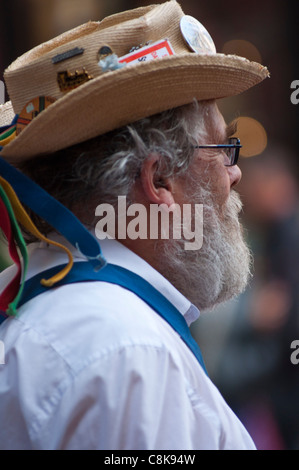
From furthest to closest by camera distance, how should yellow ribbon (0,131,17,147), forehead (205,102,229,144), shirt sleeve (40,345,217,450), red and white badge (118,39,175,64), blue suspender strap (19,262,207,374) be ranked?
1. forehead (205,102,229,144)
2. yellow ribbon (0,131,17,147)
3. red and white badge (118,39,175,64)
4. blue suspender strap (19,262,207,374)
5. shirt sleeve (40,345,217,450)

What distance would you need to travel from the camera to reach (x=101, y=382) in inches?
39.6

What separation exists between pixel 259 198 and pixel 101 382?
2.95 m

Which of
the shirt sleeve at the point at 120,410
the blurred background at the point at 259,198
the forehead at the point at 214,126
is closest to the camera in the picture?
the shirt sleeve at the point at 120,410

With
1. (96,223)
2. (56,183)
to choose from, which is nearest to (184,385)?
(96,223)

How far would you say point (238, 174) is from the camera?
5.64 ft

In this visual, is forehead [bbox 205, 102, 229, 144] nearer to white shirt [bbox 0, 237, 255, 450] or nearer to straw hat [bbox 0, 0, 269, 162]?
straw hat [bbox 0, 0, 269, 162]

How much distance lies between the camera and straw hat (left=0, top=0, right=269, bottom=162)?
1.27 meters

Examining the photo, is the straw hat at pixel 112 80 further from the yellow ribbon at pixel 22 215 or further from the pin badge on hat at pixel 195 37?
the yellow ribbon at pixel 22 215

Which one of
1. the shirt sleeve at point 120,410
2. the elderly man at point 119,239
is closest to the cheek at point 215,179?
the elderly man at point 119,239

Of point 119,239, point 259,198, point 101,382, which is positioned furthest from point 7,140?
point 259,198

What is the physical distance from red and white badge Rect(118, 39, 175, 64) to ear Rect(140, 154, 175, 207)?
0.81 ft

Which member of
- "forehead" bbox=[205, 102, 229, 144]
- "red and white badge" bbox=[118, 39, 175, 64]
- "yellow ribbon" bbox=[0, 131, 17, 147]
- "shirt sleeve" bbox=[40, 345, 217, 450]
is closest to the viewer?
"shirt sleeve" bbox=[40, 345, 217, 450]

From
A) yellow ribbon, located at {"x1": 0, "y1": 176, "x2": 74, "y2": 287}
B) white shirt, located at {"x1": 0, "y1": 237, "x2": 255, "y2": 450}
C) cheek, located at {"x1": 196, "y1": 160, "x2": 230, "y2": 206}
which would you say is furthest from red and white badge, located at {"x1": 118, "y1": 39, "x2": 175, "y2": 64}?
white shirt, located at {"x1": 0, "y1": 237, "x2": 255, "y2": 450}

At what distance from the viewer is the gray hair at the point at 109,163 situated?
55.2 inches
